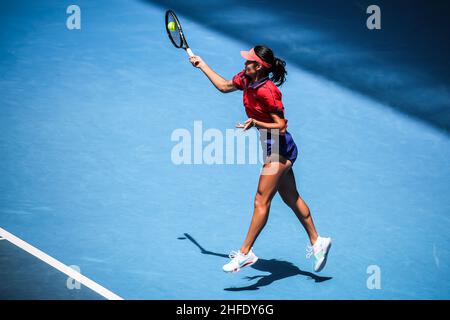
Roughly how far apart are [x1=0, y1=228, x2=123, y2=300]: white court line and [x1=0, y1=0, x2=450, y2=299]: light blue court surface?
0.07 meters

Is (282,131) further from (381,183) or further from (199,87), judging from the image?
(199,87)

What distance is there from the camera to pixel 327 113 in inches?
419

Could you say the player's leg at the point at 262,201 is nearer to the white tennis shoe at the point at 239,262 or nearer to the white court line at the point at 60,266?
the white tennis shoe at the point at 239,262

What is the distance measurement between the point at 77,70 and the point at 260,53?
536cm

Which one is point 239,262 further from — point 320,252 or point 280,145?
point 280,145

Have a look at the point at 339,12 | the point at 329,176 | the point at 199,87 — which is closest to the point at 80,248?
the point at 329,176

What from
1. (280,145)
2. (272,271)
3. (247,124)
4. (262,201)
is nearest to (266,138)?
(280,145)

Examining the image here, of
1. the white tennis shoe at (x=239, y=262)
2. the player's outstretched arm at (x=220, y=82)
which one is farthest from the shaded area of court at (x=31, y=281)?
the player's outstretched arm at (x=220, y=82)

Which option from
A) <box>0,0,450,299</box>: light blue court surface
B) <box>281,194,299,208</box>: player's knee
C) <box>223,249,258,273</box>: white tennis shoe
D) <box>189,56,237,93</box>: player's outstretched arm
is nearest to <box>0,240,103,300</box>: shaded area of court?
<box>0,0,450,299</box>: light blue court surface

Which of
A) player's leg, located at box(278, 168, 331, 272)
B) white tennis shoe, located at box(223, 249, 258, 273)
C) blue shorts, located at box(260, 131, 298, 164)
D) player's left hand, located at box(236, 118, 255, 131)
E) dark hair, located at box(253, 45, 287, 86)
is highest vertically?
dark hair, located at box(253, 45, 287, 86)

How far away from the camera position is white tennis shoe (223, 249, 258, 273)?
6.90 meters

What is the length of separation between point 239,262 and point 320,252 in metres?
0.77

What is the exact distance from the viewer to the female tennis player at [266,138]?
6.76 meters

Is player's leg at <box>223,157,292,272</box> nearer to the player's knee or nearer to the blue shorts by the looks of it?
the blue shorts
